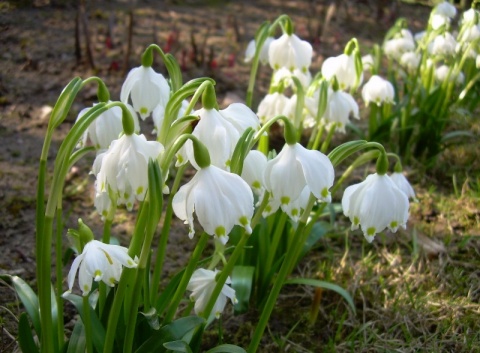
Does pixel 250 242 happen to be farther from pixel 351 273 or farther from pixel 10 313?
pixel 10 313

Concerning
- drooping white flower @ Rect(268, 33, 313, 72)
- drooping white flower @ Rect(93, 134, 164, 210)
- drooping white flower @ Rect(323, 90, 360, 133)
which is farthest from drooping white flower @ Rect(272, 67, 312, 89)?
drooping white flower @ Rect(93, 134, 164, 210)

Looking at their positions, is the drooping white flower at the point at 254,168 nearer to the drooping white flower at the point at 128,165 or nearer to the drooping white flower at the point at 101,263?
the drooping white flower at the point at 128,165

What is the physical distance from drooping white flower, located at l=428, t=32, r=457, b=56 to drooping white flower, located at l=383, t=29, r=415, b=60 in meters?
0.32

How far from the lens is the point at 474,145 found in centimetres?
349

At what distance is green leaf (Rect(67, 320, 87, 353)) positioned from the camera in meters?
1.64

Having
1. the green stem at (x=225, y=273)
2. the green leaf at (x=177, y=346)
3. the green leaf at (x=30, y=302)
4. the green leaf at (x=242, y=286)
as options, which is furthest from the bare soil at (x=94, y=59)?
the green leaf at (x=177, y=346)

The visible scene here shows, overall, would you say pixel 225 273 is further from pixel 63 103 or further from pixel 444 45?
pixel 444 45

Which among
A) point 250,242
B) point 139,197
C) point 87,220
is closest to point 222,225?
point 139,197

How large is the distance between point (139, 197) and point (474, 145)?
258 cm

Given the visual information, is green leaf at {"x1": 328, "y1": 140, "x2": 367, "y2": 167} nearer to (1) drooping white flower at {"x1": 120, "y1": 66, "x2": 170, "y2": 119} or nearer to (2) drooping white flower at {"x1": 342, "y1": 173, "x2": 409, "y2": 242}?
(2) drooping white flower at {"x1": 342, "y1": 173, "x2": 409, "y2": 242}

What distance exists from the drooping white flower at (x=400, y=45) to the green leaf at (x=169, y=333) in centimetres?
251

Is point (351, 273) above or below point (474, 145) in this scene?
below


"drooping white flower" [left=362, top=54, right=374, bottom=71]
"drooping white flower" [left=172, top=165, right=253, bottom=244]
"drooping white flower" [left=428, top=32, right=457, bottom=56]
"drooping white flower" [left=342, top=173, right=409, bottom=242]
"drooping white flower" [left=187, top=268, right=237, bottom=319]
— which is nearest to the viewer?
"drooping white flower" [left=172, top=165, right=253, bottom=244]

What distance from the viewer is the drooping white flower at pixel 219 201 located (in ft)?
4.18
